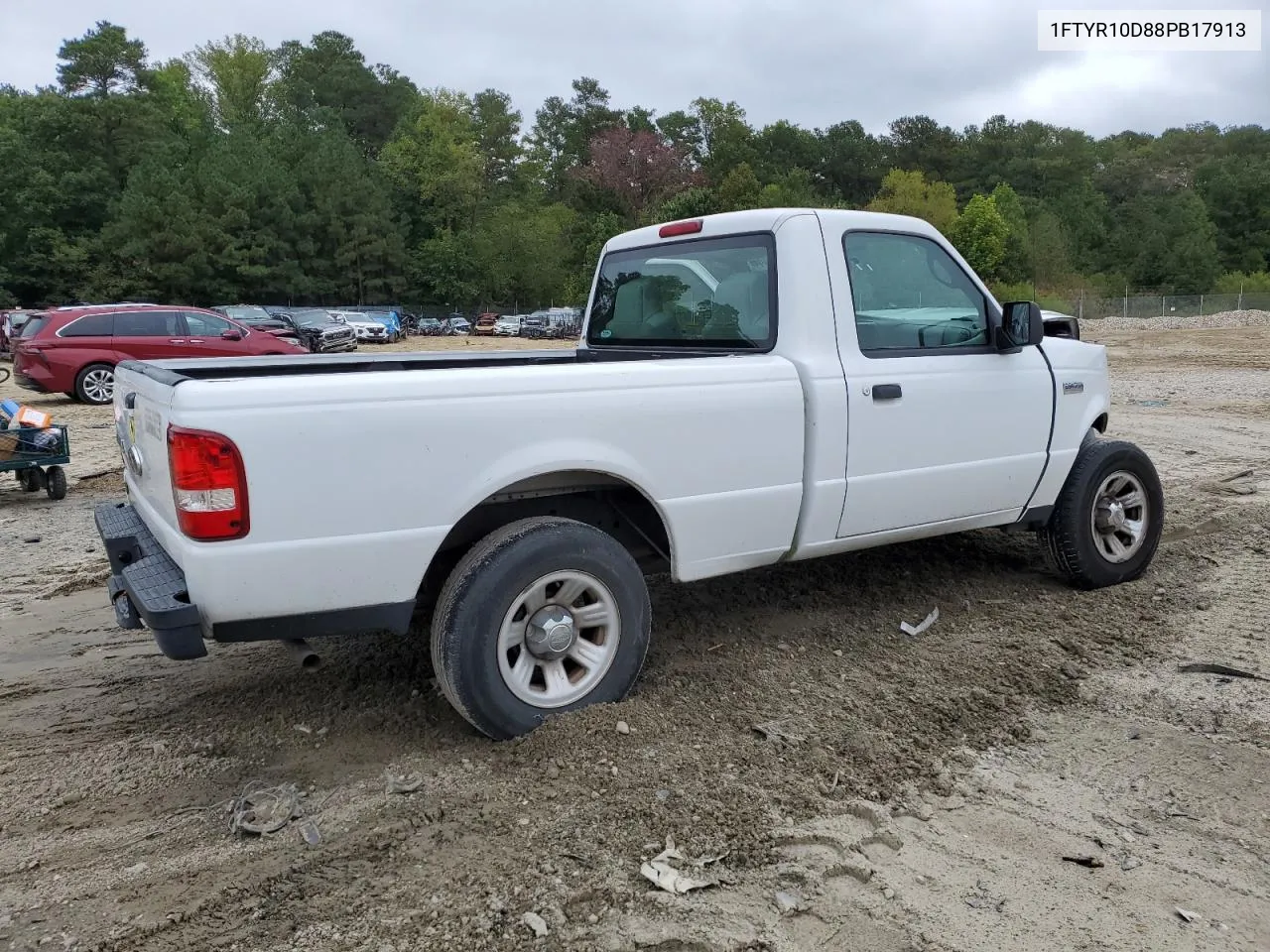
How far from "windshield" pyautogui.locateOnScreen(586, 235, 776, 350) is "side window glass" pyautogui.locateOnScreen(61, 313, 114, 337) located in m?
13.9

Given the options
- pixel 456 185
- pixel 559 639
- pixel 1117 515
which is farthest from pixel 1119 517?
pixel 456 185

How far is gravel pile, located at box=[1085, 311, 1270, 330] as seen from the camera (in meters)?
42.1

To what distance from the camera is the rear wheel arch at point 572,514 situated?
12.2ft

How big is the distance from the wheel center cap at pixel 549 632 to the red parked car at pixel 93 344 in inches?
526

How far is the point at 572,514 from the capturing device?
3.96 meters

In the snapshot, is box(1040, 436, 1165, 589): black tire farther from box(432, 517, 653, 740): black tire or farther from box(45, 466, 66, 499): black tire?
box(45, 466, 66, 499): black tire

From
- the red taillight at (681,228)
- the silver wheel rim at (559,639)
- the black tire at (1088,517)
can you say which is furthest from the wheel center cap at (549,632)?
the black tire at (1088,517)

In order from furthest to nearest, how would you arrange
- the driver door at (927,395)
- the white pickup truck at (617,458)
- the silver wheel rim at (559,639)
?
the driver door at (927,395)
the silver wheel rim at (559,639)
the white pickup truck at (617,458)

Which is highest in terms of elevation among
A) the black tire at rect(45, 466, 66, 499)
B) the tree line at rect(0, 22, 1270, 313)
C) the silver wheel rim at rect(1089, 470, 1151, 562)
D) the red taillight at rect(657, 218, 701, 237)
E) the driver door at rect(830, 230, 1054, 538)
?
the tree line at rect(0, 22, 1270, 313)

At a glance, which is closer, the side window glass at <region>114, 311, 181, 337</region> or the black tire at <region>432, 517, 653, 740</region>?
the black tire at <region>432, 517, 653, 740</region>

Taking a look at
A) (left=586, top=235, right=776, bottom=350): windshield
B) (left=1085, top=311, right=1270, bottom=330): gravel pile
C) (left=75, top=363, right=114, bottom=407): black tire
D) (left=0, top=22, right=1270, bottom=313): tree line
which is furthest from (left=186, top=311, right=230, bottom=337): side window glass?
(left=1085, top=311, right=1270, bottom=330): gravel pile

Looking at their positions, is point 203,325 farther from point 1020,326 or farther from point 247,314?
point 1020,326

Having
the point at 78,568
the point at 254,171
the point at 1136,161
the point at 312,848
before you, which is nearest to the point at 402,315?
the point at 254,171

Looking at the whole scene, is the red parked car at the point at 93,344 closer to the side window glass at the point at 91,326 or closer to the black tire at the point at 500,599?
the side window glass at the point at 91,326
